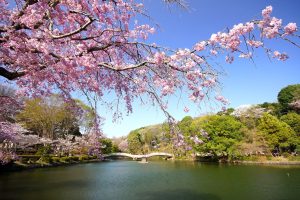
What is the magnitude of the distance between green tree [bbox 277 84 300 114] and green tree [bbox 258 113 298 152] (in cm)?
1220

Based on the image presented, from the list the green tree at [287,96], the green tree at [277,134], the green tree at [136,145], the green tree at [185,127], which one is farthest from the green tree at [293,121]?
the green tree at [136,145]

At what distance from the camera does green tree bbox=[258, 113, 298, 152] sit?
32656 mm

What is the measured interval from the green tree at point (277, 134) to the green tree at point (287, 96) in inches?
480

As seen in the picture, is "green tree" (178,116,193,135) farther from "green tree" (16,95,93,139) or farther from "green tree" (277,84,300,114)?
"green tree" (277,84,300,114)

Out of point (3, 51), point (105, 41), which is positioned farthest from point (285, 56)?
point (3, 51)

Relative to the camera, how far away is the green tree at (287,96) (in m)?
44.8

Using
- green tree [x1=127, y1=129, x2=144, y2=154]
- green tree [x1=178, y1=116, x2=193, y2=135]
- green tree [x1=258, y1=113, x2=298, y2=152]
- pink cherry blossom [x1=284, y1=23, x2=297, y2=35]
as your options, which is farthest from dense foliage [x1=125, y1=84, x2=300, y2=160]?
pink cherry blossom [x1=284, y1=23, x2=297, y2=35]

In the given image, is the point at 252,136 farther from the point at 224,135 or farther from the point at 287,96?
the point at 287,96

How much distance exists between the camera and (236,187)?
1609 cm

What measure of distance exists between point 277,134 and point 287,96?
630 inches

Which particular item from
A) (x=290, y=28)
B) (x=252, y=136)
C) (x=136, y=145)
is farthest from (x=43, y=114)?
(x=290, y=28)

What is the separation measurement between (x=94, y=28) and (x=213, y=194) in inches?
436

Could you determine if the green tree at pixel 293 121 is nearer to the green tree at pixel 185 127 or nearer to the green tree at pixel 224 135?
the green tree at pixel 224 135

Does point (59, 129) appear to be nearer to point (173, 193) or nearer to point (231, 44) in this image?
point (173, 193)
